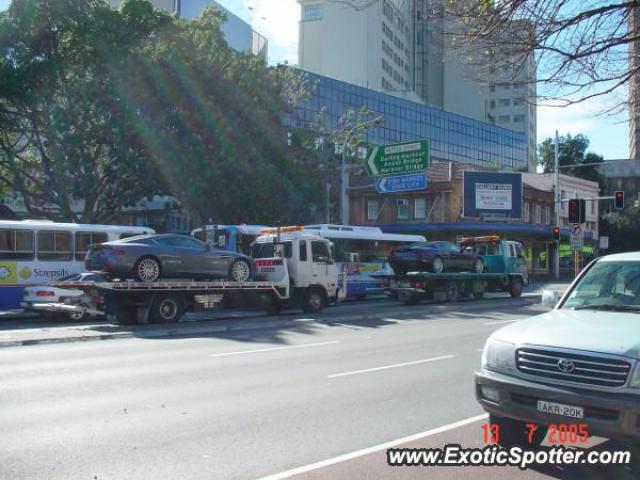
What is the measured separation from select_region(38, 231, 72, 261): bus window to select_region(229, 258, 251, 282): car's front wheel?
19.3 ft

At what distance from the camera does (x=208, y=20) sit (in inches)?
1209

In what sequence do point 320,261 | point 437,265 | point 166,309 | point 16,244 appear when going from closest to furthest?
point 166,309, point 16,244, point 320,261, point 437,265

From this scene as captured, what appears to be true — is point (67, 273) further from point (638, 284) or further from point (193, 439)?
point (638, 284)

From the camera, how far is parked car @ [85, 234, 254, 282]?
16641mm

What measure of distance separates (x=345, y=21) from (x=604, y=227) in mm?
45094

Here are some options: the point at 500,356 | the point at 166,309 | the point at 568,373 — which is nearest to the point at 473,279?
the point at 166,309

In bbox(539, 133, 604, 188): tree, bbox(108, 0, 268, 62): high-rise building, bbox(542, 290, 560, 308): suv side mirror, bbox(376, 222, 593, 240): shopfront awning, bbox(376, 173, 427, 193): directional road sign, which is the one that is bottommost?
bbox(542, 290, 560, 308): suv side mirror

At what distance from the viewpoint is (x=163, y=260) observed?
57.0ft

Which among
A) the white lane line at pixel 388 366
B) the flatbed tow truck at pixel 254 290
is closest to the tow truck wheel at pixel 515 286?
the flatbed tow truck at pixel 254 290

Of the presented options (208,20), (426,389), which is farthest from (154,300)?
(208,20)

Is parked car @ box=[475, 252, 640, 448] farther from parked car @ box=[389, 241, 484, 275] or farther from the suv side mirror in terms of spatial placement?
parked car @ box=[389, 241, 484, 275]

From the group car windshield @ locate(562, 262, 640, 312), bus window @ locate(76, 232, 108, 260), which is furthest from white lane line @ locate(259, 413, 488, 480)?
bus window @ locate(76, 232, 108, 260)

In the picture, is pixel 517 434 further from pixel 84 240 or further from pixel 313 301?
pixel 84 240

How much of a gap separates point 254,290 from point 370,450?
13.7m
